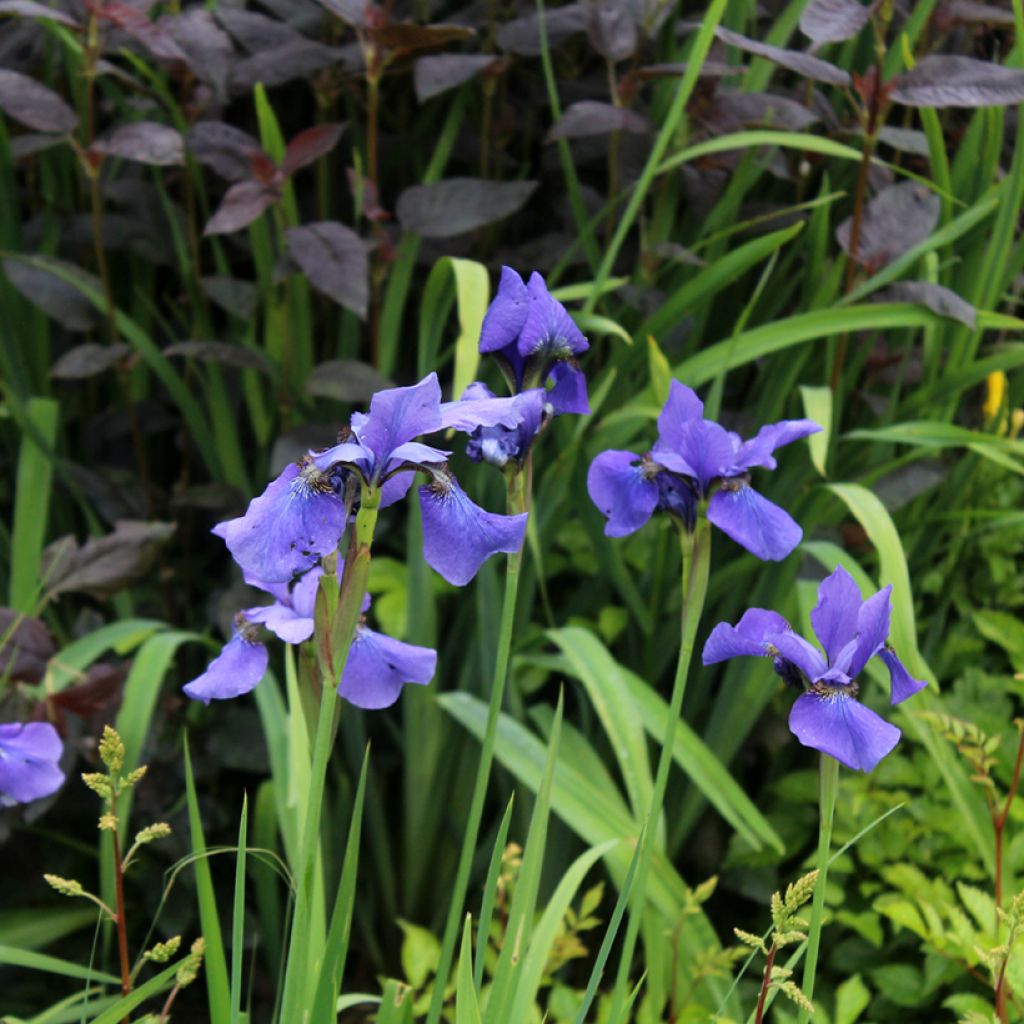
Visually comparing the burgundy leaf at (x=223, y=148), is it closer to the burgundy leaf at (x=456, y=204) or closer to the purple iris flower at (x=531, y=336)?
the burgundy leaf at (x=456, y=204)

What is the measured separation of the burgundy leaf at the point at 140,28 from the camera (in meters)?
1.70

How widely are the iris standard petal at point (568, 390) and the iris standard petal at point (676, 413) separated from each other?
7cm

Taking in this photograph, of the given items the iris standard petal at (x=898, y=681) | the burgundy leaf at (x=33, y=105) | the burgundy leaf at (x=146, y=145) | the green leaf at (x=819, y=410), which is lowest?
the green leaf at (x=819, y=410)

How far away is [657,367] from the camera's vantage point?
5.32 ft

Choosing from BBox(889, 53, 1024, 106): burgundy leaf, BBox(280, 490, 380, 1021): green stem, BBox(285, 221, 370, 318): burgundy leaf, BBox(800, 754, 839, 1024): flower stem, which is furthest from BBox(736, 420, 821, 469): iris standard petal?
BBox(889, 53, 1024, 106): burgundy leaf

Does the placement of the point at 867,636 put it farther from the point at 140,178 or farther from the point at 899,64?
the point at 140,178

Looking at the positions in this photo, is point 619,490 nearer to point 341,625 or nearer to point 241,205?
point 341,625

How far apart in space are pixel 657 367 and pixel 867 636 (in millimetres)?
795

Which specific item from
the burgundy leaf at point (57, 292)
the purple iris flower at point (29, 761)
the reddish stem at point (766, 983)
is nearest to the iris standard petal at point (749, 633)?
the reddish stem at point (766, 983)

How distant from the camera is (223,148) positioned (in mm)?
1794

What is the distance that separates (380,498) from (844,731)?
1.16 feet

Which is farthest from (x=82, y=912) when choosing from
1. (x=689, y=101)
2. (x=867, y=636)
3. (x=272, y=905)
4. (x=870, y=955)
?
(x=689, y=101)

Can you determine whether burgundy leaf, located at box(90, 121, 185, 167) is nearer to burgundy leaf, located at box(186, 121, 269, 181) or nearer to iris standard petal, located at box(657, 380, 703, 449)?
burgundy leaf, located at box(186, 121, 269, 181)

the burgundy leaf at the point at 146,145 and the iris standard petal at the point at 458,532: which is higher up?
the iris standard petal at the point at 458,532
